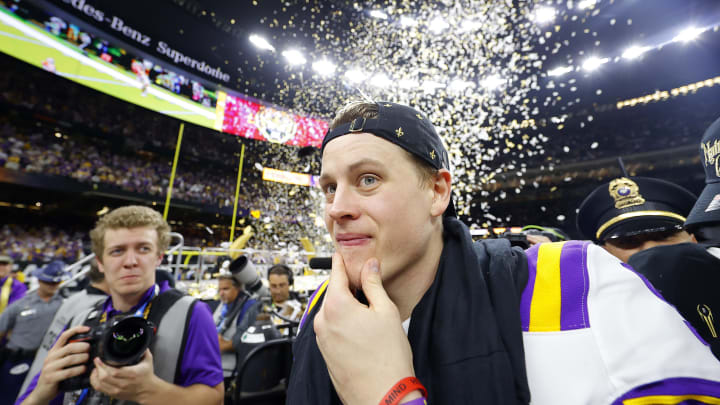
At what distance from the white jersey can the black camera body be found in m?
1.69

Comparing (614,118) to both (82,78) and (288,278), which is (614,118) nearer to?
(288,278)

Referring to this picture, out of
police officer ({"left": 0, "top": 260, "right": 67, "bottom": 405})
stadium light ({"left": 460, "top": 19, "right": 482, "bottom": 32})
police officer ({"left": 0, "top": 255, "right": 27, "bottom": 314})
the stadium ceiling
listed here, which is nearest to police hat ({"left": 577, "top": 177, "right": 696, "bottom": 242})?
police officer ({"left": 0, "top": 260, "right": 67, "bottom": 405})

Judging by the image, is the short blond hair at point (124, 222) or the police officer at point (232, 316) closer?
the short blond hair at point (124, 222)

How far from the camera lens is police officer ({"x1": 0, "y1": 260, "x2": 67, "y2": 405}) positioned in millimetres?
3391

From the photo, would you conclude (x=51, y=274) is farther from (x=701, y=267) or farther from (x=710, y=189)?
(x=710, y=189)

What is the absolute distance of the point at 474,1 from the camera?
61.4 feet

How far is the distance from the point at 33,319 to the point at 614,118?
26.8 meters

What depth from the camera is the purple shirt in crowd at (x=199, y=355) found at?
180 centimetres

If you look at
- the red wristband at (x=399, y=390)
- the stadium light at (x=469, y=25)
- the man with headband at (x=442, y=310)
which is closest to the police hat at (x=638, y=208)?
the man with headband at (x=442, y=310)

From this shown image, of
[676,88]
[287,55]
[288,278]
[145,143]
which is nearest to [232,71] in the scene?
[287,55]

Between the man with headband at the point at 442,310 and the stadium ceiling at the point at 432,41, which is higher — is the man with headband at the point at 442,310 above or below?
below

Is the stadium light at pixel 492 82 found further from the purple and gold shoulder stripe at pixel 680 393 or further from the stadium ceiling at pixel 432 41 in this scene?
the purple and gold shoulder stripe at pixel 680 393

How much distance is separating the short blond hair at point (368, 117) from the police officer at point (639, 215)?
191cm

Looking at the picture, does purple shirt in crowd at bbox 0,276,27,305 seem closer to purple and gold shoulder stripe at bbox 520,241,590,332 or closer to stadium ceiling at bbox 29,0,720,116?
purple and gold shoulder stripe at bbox 520,241,590,332
